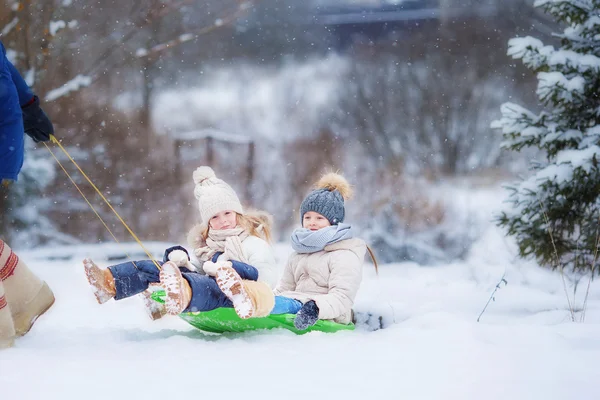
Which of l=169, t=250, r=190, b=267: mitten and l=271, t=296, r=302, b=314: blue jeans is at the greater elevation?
l=169, t=250, r=190, b=267: mitten

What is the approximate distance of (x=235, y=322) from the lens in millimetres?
2561

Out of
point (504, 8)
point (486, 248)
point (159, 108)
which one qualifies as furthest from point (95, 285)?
point (504, 8)

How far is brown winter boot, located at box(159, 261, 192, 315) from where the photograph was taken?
2127 millimetres

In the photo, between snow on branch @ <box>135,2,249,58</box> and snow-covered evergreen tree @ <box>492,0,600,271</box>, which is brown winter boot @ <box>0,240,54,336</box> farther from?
A: snow on branch @ <box>135,2,249,58</box>

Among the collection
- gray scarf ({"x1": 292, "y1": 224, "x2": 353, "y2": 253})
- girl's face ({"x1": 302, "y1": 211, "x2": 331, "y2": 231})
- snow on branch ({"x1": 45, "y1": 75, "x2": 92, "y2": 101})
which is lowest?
gray scarf ({"x1": 292, "y1": 224, "x2": 353, "y2": 253})

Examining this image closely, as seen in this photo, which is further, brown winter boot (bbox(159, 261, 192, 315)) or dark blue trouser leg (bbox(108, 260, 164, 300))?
dark blue trouser leg (bbox(108, 260, 164, 300))

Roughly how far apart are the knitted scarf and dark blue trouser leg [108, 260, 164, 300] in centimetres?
39

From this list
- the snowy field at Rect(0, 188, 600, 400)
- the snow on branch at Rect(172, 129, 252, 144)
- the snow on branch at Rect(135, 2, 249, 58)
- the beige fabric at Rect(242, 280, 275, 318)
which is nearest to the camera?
the snowy field at Rect(0, 188, 600, 400)

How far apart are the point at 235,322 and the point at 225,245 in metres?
0.48

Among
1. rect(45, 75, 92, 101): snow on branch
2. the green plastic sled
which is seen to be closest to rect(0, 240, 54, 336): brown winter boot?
the green plastic sled

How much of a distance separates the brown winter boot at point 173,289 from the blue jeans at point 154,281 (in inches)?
3.5

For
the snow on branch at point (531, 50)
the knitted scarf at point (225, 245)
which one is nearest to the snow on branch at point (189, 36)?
the snow on branch at point (531, 50)

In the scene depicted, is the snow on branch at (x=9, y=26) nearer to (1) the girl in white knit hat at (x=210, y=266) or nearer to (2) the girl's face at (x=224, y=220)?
(1) the girl in white knit hat at (x=210, y=266)

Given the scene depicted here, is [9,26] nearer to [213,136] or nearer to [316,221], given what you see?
[213,136]
